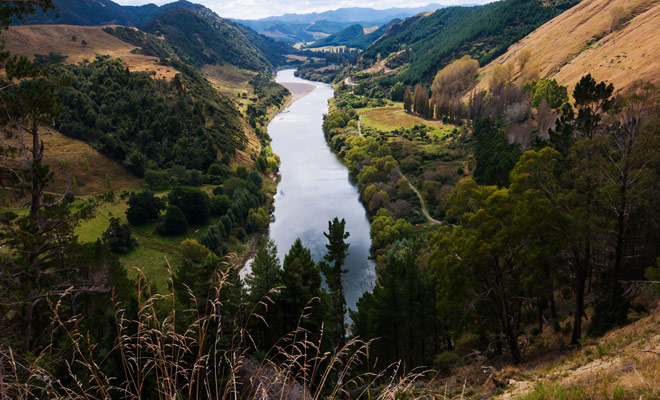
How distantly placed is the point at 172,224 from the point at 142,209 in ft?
18.5

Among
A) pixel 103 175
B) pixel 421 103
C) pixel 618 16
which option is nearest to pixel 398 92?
pixel 421 103

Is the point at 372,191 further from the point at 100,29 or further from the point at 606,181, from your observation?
the point at 100,29

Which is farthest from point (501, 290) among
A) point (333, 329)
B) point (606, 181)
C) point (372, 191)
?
point (372, 191)

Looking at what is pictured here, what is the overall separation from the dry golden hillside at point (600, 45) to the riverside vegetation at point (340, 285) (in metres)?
38.3

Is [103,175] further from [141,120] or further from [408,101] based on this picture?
[408,101]

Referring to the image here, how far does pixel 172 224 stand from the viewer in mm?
56250

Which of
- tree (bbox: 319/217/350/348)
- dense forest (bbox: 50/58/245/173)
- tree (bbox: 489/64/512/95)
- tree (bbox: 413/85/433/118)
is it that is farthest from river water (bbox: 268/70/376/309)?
tree (bbox: 489/64/512/95)

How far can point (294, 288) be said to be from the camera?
2728cm

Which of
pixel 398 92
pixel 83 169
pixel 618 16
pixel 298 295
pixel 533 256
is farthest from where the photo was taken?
pixel 398 92

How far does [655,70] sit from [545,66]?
179ft

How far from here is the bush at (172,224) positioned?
56.2 m

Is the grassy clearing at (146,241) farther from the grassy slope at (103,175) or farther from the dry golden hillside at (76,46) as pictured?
the dry golden hillside at (76,46)

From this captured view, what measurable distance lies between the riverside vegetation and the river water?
394 centimetres

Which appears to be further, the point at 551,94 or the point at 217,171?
the point at 551,94
